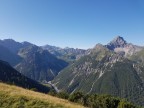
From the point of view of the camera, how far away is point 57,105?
42.9m

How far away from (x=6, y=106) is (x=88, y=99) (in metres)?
121

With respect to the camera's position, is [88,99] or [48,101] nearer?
[48,101]

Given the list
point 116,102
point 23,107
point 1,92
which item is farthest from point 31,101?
point 116,102

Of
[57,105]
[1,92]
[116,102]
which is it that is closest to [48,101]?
[57,105]

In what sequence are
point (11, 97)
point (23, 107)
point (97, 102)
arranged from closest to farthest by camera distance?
point (23, 107), point (11, 97), point (97, 102)

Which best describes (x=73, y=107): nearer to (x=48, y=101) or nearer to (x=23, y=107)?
(x=48, y=101)

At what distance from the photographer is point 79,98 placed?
525ft

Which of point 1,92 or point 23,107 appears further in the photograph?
point 1,92

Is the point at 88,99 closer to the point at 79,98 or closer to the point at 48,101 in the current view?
the point at 79,98

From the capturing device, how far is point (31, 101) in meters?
43.1

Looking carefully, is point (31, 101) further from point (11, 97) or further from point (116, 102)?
point (116, 102)

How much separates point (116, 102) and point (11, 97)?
12472cm

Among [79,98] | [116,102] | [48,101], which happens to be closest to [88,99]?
[79,98]

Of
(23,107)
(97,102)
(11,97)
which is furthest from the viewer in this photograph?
(97,102)
